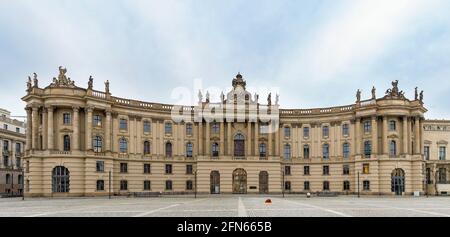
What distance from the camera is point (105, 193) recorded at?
261ft

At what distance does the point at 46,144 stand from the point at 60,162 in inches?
146

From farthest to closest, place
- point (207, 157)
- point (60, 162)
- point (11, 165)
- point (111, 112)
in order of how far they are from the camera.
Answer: point (11, 165)
point (207, 157)
point (111, 112)
point (60, 162)

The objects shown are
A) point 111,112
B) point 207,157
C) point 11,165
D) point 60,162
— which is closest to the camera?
point 60,162

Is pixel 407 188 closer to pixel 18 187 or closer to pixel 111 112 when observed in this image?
pixel 111 112

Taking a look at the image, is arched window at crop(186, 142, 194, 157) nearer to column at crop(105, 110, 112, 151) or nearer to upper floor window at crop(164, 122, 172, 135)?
upper floor window at crop(164, 122, 172, 135)

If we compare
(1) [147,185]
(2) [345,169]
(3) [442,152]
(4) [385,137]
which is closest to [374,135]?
(4) [385,137]

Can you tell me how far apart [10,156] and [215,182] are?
48.8 metres

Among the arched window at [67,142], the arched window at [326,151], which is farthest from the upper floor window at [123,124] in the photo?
the arched window at [326,151]

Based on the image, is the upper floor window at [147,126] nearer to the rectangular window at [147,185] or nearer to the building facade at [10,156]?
the rectangular window at [147,185]

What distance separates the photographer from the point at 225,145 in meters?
91.2

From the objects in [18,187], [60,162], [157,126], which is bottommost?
[18,187]

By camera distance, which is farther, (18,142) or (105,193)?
(18,142)

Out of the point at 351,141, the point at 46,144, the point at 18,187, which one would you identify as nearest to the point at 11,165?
the point at 18,187

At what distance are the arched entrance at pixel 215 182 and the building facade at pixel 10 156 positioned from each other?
138 feet
